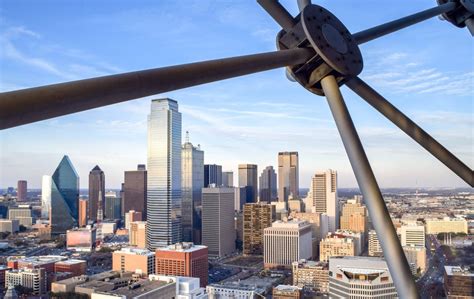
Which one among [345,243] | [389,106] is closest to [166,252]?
[345,243]

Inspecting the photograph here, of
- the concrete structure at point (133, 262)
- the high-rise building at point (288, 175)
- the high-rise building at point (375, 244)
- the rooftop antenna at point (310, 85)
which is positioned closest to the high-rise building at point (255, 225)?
the high-rise building at point (288, 175)

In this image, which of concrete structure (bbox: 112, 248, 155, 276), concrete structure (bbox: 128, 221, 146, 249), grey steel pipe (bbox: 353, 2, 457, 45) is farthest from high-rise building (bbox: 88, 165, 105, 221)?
grey steel pipe (bbox: 353, 2, 457, 45)

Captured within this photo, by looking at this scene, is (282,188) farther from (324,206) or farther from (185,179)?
(185,179)

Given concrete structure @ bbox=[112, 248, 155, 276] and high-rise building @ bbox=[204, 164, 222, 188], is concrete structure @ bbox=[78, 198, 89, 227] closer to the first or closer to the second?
high-rise building @ bbox=[204, 164, 222, 188]

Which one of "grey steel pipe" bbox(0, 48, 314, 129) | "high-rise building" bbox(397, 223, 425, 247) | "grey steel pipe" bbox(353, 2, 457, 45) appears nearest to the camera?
"grey steel pipe" bbox(0, 48, 314, 129)

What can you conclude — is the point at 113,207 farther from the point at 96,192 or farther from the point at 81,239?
the point at 81,239

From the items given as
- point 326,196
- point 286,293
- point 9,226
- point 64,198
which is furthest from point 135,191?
point 286,293

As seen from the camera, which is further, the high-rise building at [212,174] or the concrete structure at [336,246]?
the high-rise building at [212,174]

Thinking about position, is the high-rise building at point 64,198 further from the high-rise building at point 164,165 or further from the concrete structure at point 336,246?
the concrete structure at point 336,246
